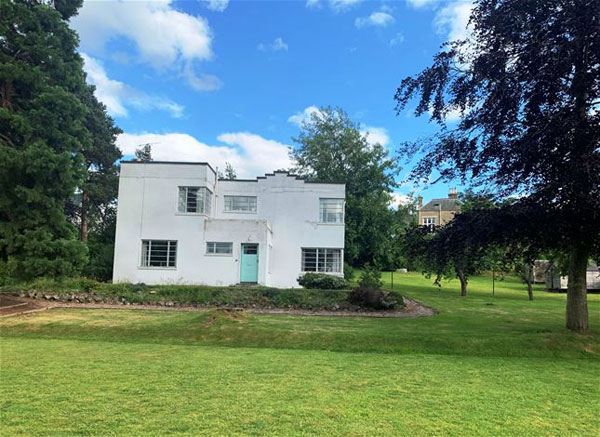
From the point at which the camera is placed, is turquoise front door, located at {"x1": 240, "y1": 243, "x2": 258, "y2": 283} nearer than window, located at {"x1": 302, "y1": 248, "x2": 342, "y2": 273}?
Yes

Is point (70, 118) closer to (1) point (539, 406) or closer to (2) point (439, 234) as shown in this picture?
(2) point (439, 234)

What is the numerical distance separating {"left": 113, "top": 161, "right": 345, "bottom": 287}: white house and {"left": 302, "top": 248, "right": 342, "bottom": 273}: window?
0.06m

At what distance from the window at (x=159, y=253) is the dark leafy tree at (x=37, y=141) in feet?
16.7

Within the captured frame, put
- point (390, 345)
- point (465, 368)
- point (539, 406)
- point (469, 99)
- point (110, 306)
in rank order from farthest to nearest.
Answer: point (110, 306)
point (469, 99)
point (390, 345)
point (465, 368)
point (539, 406)

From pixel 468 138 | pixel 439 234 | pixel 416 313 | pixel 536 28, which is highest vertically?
pixel 536 28

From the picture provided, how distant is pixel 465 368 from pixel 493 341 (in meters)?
3.03

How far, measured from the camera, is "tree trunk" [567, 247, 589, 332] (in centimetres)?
1151

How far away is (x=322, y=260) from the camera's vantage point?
2667 centimetres

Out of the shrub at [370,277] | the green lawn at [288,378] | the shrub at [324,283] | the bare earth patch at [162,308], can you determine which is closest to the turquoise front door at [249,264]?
the shrub at [324,283]

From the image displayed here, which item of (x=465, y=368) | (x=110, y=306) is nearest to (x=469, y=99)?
(x=465, y=368)

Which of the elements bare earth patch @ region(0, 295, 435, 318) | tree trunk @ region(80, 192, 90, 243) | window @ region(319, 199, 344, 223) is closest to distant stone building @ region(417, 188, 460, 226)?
window @ region(319, 199, 344, 223)

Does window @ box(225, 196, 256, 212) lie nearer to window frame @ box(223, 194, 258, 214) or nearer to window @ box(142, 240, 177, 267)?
window frame @ box(223, 194, 258, 214)

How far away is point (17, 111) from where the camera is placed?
19.0 m

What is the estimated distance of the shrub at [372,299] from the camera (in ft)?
57.4
